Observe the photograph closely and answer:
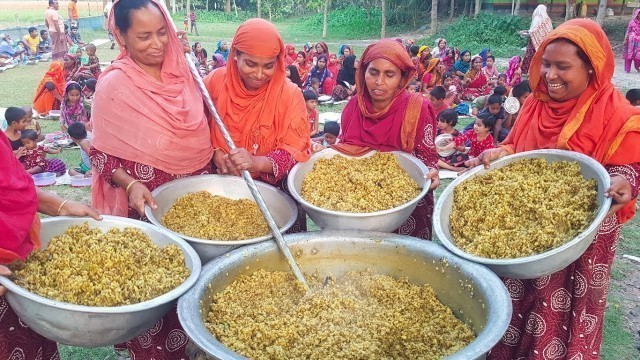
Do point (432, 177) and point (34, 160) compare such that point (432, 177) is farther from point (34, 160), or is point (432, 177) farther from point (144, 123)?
point (34, 160)

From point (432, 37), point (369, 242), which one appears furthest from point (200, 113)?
point (432, 37)

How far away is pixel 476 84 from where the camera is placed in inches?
435

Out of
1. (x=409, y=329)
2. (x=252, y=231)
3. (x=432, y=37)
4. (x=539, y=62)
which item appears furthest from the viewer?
(x=432, y=37)

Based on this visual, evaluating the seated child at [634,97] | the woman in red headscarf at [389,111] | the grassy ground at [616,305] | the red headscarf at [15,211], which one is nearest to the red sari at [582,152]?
the woman in red headscarf at [389,111]

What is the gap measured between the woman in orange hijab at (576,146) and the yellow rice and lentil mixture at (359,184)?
0.39m

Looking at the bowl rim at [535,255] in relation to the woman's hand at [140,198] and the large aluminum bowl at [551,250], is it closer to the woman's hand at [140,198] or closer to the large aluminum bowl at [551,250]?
the large aluminum bowl at [551,250]

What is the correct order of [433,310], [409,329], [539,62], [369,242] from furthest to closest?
[539,62] < [369,242] < [433,310] < [409,329]

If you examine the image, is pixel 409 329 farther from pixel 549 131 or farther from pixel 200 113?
pixel 200 113

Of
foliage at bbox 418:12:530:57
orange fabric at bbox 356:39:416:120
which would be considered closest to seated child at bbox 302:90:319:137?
orange fabric at bbox 356:39:416:120

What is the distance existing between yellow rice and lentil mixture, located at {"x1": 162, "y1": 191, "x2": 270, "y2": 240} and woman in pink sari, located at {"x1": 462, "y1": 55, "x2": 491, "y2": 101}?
940cm

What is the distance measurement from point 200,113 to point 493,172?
4.98ft

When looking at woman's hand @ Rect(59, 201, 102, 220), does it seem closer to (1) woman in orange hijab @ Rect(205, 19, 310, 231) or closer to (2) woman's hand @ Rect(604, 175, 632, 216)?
(1) woman in orange hijab @ Rect(205, 19, 310, 231)

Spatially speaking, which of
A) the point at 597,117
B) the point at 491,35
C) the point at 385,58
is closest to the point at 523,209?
the point at 597,117

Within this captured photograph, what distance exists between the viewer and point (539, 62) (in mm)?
2508
